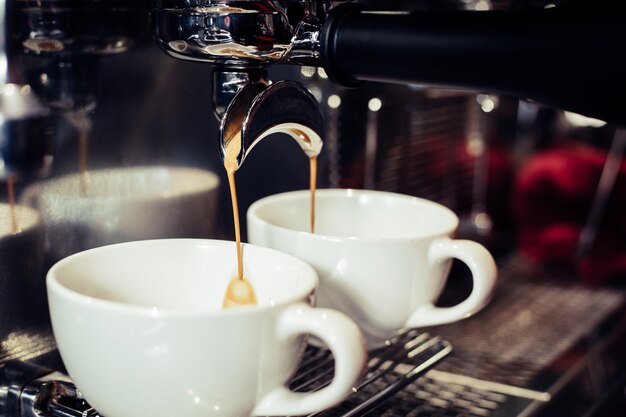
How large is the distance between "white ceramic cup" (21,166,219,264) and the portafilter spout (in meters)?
0.10

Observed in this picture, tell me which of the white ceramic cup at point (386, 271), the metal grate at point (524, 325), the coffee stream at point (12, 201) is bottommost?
the metal grate at point (524, 325)

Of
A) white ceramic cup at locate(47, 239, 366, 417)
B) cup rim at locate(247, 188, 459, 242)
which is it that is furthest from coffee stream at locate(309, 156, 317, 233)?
white ceramic cup at locate(47, 239, 366, 417)

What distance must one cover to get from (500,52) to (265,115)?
0.13 metres

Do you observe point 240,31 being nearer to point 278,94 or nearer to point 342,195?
point 278,94

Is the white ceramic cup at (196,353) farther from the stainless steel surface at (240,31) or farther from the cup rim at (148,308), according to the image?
the stainless steel surface at (240,31)

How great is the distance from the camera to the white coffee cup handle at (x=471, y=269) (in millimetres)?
434

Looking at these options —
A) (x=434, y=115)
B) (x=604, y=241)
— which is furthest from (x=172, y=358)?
(x=604, y=241)

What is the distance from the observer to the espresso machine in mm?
321

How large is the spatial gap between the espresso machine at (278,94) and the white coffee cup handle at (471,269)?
0.04 meters

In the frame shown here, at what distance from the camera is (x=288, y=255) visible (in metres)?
0.41

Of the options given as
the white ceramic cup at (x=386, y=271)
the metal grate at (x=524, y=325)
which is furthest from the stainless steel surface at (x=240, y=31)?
the metal grate at (x=524, y=325)

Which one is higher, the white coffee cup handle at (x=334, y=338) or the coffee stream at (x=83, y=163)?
the coffee stream at (x=83, y=163)

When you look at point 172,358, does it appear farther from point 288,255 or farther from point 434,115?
point 434,115

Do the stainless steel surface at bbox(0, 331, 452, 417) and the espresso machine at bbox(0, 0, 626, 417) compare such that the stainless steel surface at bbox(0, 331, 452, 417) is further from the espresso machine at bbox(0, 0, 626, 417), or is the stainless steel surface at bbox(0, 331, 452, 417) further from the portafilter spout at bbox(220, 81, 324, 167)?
the portafilter spout at bbox(220, 81, 324, 167)
